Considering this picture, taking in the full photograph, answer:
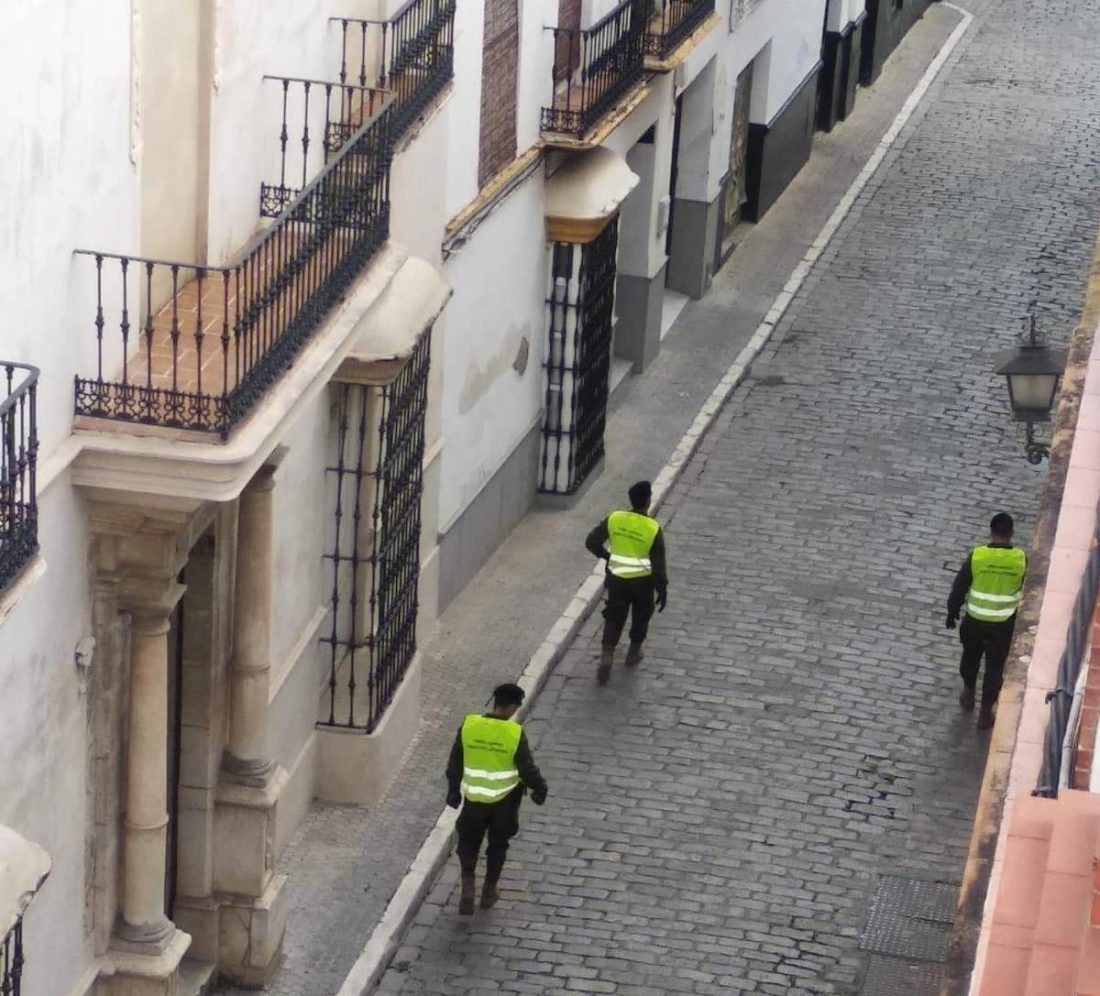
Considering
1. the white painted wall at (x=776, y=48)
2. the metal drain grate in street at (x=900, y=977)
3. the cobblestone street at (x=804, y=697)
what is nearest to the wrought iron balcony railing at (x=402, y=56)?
the cobblestone street at (x=804, y=697)

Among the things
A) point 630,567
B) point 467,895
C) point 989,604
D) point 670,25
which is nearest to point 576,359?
point 670,25

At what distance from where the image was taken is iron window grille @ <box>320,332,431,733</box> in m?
18.1

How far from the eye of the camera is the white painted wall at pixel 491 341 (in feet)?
69.1

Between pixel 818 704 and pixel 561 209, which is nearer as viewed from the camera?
pixel 818 704

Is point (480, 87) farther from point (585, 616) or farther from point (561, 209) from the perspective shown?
point (585, 616)

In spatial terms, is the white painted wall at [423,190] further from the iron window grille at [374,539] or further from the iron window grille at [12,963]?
the iron window grille at [12,963]

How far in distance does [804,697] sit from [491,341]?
147 inches

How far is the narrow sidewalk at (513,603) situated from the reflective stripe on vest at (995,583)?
3.15 metres

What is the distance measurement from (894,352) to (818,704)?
8054mm

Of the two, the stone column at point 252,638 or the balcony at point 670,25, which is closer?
the stone column at point 252,638

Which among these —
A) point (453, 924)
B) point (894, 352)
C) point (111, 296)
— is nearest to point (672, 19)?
point (894, 352)

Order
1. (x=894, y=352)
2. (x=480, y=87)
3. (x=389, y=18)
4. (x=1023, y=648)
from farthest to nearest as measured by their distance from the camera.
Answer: (x=894, y=352) < (x=480, y=87) < (x=389, y=18) < (x=1023, y=648)

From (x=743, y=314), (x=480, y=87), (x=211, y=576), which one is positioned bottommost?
(x=743, y=314)

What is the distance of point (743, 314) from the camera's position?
29.4m
